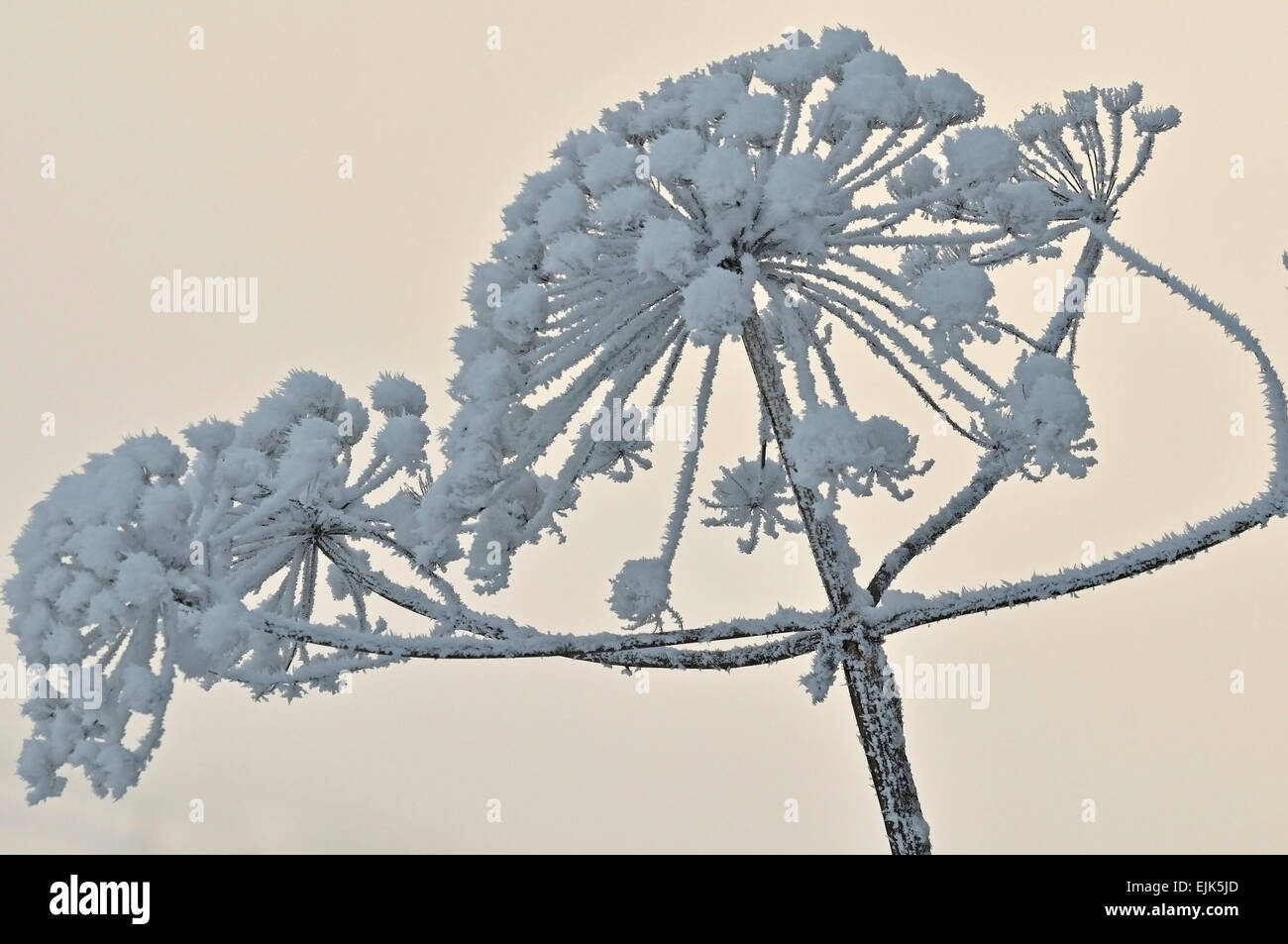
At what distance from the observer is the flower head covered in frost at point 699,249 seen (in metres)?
10.8

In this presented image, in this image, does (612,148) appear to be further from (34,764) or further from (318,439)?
(34,764)

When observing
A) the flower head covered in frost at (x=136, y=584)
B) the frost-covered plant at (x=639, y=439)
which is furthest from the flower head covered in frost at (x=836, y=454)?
the flower head covered in frost at (x=136, y=584)

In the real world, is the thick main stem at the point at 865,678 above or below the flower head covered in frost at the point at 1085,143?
below

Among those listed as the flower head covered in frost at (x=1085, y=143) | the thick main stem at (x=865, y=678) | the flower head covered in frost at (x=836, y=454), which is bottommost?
the thick main stem at (x=865, y=678)

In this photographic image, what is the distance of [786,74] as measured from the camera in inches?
453

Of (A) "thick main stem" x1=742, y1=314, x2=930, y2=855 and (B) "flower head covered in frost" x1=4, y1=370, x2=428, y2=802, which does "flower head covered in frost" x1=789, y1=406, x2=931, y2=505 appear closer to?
(A) "thick main stem" x1=742, y1=314, x2=930, y2=855

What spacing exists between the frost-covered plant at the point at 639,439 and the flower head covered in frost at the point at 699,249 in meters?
0.02

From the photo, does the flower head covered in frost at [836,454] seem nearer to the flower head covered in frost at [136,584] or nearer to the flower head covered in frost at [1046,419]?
the flower head covered in frost at [1046,419]

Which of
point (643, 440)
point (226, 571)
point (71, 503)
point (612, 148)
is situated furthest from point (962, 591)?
point (71, 503)

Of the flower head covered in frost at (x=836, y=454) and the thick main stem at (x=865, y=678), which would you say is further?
the thick main stem at (x=865, y=678)

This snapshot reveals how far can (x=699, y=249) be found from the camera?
36.0 ft

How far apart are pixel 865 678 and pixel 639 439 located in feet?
8.37

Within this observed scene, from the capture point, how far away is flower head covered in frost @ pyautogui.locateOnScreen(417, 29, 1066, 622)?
10812 millimetres

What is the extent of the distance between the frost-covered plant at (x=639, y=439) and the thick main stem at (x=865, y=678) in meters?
0.02
